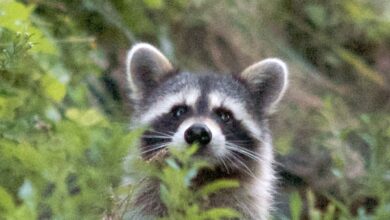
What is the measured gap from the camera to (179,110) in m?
6.04

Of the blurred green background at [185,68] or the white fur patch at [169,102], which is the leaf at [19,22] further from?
the white fur patch at [169,102]

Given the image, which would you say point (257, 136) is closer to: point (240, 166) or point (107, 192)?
point (240, 166)

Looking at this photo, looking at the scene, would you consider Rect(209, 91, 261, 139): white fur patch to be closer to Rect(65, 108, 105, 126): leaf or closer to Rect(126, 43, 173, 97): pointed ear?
Rect(126, 43, 173, 97): pointed ear

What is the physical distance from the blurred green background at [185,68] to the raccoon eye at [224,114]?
49 cm

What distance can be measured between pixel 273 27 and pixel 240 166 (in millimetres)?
4596

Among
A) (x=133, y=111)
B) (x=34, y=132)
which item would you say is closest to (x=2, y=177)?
(x=34, y=132)

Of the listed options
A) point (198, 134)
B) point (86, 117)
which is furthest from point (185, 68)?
point (86, 117)

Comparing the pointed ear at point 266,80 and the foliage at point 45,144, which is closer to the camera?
the foliage at point 45,144

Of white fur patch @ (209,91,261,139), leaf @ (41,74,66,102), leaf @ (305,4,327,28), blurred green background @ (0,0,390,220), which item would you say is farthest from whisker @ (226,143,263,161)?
leaf @ (305,4,327,28)

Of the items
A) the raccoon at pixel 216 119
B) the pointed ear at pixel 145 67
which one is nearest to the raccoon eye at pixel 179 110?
the raccoon at pixel 216 119

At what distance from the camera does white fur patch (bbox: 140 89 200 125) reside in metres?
6.05

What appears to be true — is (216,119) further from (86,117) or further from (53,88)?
(86,117)

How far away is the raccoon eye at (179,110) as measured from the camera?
6012mm

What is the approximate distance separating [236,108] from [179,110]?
314 mm
